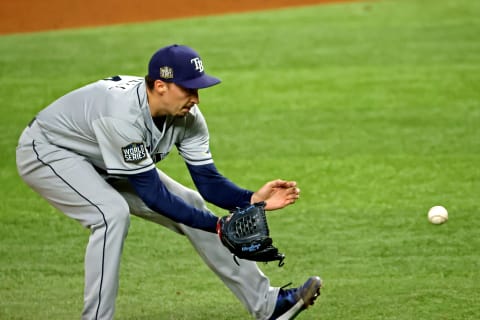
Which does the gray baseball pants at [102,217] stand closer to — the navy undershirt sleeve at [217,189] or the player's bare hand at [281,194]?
the navy undershirt sleeve at [217,189]

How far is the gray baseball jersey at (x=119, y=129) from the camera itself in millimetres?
4918

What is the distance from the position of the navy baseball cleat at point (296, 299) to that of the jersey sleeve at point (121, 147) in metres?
1.08

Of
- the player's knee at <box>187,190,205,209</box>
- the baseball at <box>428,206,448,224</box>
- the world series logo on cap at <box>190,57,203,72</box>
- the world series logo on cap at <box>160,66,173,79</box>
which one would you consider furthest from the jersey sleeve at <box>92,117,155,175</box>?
the baseball at <box>428,206,448,224</box>

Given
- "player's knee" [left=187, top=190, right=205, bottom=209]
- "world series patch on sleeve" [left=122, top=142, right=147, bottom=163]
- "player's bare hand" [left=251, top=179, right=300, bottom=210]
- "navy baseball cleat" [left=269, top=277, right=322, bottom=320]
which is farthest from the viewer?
"player's knee" [left=187, top=190, right=205, bottom=209]

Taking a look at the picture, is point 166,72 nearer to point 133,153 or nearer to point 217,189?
point 133,153

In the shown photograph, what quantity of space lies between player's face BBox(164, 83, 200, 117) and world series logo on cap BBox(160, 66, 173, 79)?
0.04m

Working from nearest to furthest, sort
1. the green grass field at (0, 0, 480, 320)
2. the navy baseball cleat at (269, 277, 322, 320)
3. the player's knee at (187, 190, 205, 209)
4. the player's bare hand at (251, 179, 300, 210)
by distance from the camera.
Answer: the player's bare hand at (251, 179, 300, 210) < the navy baseball cleat at (269, 277, 322, 320) < the player's knee at (187, 190, 205, 209) < the green grass field at (0, 0, 480, 320)

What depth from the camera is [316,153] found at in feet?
28.8

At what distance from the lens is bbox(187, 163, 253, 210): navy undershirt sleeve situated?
211 inches

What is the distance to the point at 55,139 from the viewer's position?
518 centimetres

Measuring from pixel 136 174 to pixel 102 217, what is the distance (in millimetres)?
279

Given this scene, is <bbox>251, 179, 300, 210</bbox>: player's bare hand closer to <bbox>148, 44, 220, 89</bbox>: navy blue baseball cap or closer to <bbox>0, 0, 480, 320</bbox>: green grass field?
<bbox>148, 44, 220, 89</bbox>: navy blue baseball cap

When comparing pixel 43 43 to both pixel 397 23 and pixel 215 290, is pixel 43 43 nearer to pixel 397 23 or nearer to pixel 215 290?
pixel 397 23

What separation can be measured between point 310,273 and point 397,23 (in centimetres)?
757
